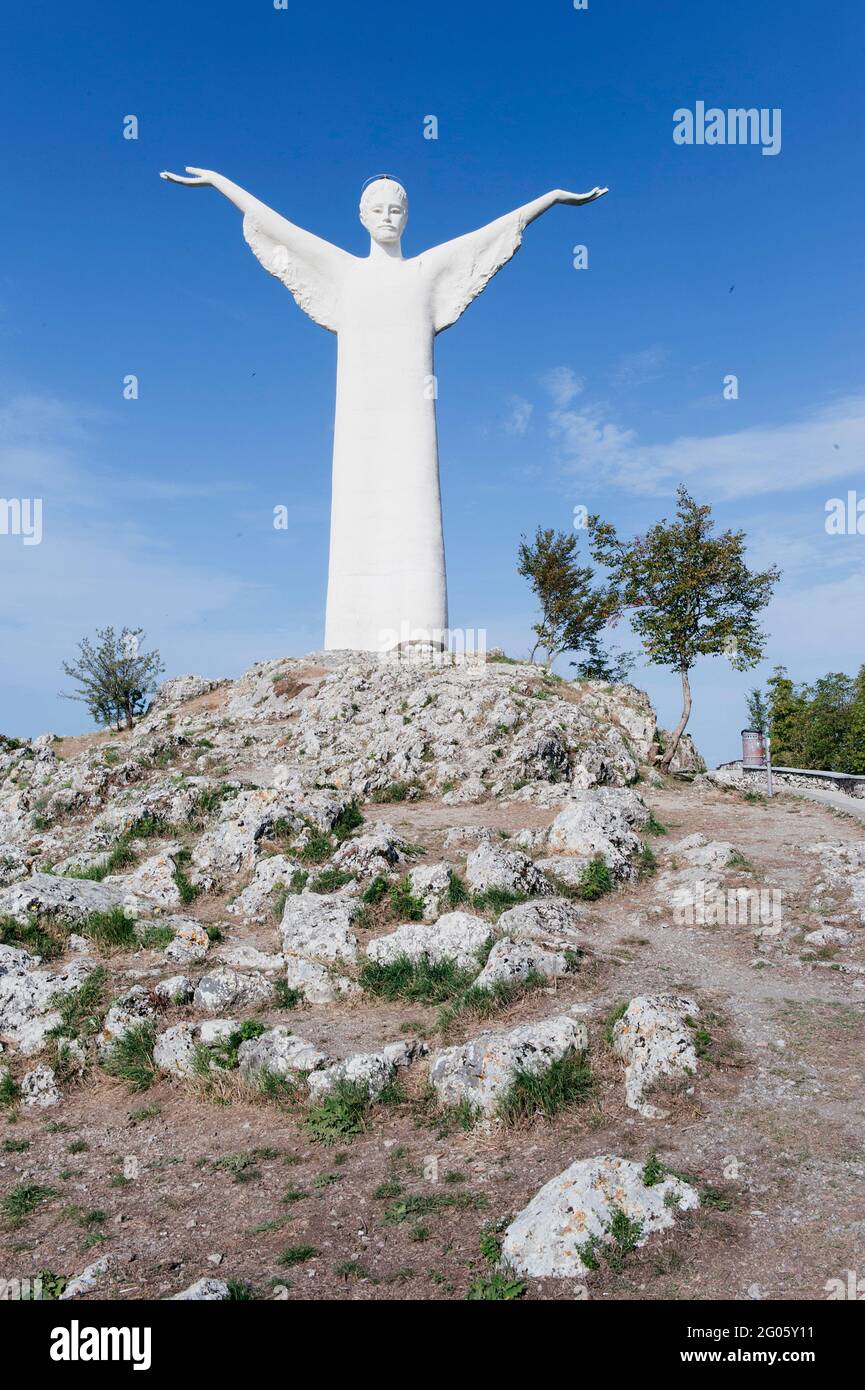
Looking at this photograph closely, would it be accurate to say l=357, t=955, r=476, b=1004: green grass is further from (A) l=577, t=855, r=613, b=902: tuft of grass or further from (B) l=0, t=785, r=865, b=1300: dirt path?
(A) l=577, t=855, r=613, b=902: tuft of grass

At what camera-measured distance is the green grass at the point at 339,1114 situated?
7.27m

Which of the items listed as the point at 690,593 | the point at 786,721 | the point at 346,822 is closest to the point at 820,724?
the point at 786,721

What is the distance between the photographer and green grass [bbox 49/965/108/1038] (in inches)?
367

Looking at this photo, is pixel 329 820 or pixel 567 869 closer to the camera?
pixel 567 869

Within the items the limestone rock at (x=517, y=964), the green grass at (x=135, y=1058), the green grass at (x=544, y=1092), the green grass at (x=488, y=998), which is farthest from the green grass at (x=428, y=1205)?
the green grass at (x=135, y=1058)

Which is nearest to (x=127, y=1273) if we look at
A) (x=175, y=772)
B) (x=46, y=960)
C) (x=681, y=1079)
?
(x=681, y=1079)

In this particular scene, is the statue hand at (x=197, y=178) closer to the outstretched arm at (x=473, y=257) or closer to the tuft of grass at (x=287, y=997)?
the outstretched arm at (x=473, y=257)

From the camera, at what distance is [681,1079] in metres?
7.17

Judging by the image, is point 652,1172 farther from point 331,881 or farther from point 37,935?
point 37,935

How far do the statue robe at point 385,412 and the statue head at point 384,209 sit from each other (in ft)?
2.70

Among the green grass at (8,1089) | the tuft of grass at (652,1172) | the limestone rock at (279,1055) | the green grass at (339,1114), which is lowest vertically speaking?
the green grass at (8,1089)

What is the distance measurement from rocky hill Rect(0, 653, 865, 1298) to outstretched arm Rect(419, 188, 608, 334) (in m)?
18.6

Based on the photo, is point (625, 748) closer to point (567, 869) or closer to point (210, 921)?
point (567, 869)
